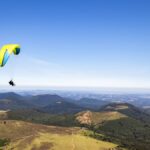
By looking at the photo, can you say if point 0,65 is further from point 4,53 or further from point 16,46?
point 16,46

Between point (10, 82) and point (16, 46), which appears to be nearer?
point (10, 82)

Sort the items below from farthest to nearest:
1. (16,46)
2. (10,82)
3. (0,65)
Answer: (16,46) < (10,82) < (0,65)

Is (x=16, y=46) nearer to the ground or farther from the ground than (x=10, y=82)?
farther from the ground

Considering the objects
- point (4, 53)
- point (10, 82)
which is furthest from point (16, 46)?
point (10, 82)

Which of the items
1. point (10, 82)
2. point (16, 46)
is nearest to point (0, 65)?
point (10, 82)

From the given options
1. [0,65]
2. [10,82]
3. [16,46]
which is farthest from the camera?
[16,46]

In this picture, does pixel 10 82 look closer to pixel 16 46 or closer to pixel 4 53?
pixel 4 53
